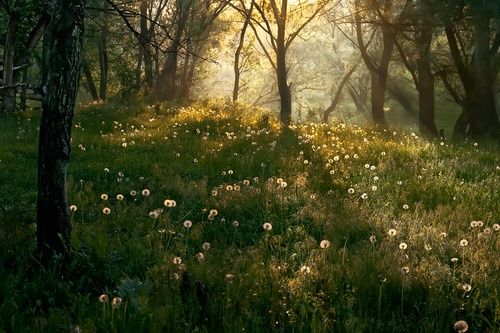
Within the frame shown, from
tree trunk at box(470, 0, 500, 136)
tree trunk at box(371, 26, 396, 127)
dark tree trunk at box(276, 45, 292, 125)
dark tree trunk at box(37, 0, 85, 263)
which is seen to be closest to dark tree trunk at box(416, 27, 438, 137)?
tree trunk at box(371, 26, 396, 127)

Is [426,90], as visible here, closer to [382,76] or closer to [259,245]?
[382,76]

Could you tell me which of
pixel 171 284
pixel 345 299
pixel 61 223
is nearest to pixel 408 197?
pixel 345 299

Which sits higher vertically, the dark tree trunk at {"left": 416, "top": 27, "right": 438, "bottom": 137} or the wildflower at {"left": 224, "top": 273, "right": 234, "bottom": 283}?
the dark tree trunk at {"left": 416, "top": 27, "right": 438, "bottom": 137}

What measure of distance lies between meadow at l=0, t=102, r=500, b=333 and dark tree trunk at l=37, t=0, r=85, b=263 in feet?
1.16

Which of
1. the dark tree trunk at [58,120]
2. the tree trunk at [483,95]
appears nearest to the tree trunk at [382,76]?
the tree trunk at [483,95]

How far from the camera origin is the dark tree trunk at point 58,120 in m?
4.06

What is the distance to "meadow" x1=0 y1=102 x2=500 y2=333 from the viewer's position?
12.4ft

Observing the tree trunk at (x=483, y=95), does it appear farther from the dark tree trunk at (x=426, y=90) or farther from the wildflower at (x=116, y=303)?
the wildflower at (x=116, y=303)

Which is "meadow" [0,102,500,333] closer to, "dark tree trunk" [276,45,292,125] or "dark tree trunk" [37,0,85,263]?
"dark tree trunk" [37,0,85,263]

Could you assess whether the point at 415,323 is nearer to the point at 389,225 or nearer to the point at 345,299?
the point at 345,299

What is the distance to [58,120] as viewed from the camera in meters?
4.16

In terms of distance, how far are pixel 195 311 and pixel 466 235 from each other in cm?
326

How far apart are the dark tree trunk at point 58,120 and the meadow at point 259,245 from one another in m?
0.35

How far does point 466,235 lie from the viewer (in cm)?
546
